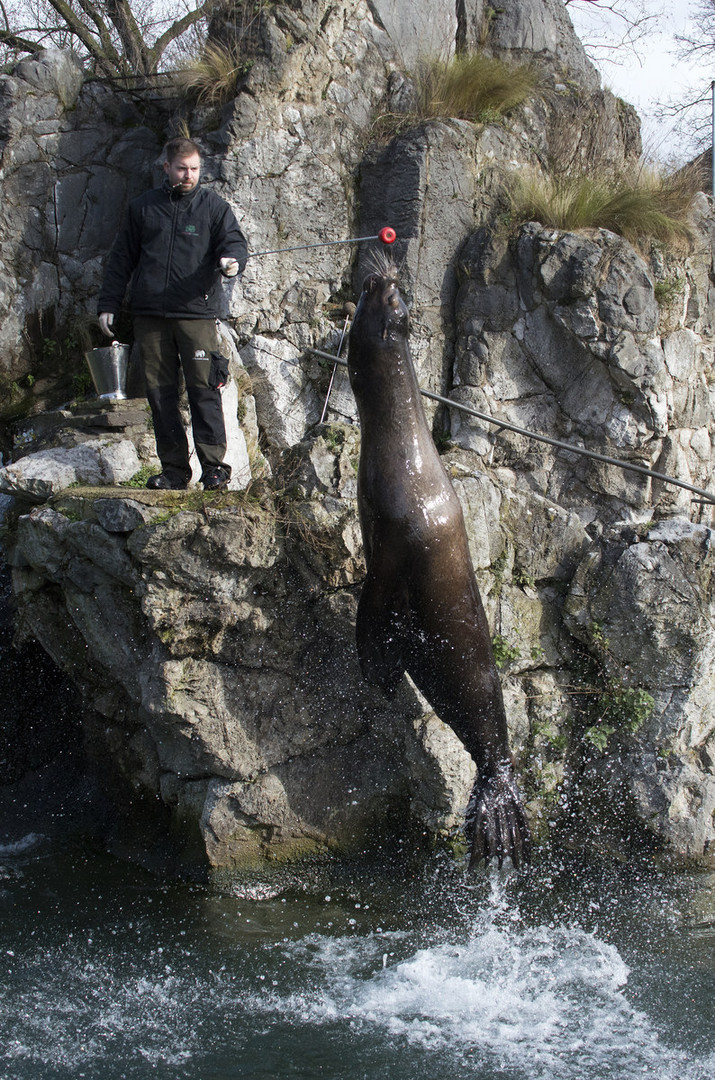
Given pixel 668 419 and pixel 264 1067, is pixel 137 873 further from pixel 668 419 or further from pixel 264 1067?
pixel 668 419

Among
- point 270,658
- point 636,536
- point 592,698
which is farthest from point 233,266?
point 592,698

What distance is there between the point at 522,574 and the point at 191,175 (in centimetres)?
333

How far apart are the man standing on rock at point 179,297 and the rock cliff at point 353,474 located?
1.61 ft

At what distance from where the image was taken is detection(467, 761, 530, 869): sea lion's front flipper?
466 centimetres

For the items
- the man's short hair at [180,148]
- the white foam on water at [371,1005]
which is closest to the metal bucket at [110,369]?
the man's short hair at [180,148]

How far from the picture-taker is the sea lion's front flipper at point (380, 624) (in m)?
4.64

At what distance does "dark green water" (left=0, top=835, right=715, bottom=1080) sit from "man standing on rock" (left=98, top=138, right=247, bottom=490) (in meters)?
2.56

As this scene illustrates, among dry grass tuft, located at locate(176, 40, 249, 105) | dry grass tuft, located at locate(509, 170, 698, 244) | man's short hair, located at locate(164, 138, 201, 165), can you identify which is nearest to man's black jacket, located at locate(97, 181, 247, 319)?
man's short hair, located at locate(164, 138, 201, 165)

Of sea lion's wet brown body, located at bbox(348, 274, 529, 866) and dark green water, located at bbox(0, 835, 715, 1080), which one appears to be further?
sea lion's wet brown body, located at bbox(348, 274, 529, 866)

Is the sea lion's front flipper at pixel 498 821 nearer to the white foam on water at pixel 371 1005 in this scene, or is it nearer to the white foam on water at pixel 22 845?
the white foam on water at pixel 371 1005

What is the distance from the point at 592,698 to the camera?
5625 millimetres

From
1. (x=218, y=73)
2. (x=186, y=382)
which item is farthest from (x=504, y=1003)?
(x=218, y=73)

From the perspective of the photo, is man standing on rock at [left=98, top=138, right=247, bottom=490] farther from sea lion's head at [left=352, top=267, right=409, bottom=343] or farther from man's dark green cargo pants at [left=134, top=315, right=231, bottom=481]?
sea lion's head at [left=352, top=267, right=409, bottom=343]

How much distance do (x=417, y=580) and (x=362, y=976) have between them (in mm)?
1949
